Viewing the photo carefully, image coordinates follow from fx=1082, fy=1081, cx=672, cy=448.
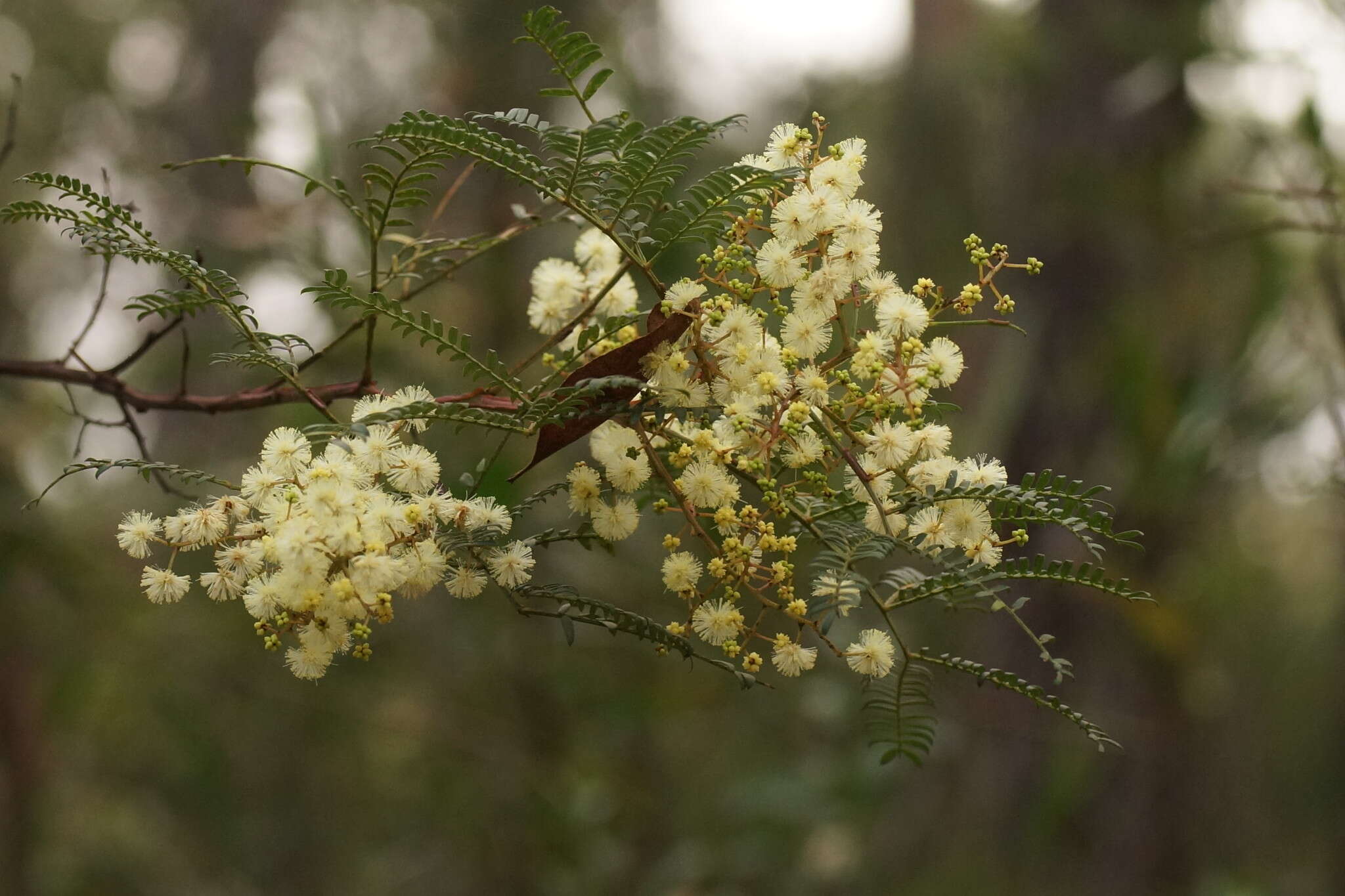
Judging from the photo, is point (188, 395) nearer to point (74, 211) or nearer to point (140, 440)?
point (140, 440)

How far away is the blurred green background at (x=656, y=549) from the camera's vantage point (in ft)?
9.12

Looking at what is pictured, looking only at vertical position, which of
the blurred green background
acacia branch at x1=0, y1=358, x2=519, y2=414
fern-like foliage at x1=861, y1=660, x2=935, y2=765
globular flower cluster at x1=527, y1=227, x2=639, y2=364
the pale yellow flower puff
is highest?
the blurred green background

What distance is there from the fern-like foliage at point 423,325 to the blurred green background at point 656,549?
34.6 inches

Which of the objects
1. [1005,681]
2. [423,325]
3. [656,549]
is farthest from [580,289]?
[656,549]

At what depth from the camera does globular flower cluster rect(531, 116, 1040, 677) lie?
976 mm

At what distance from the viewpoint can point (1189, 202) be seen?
3924mm

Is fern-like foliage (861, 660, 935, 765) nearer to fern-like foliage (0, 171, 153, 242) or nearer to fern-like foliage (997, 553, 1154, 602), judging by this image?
fern-like foliage (997, 553, 1154, 602)

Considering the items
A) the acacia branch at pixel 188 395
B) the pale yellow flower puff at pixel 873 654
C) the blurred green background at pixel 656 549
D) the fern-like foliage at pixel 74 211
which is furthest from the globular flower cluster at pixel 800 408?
the blurred green background at pixel 656 549

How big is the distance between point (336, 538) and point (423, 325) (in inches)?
9.1

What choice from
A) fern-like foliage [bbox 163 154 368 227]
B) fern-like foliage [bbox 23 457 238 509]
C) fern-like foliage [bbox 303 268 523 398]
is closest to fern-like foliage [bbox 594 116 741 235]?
fern-like foliage [bbox 303 268 523 398]

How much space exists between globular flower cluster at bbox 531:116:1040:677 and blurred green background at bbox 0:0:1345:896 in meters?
1.03

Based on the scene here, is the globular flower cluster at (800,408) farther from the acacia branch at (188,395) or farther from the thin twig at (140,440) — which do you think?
the thin twig at (140,440)

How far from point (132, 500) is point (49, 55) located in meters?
2.67

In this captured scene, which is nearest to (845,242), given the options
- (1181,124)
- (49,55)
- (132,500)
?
(1181,124)
